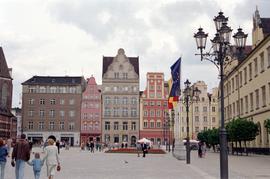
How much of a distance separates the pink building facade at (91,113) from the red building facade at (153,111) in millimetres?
11000

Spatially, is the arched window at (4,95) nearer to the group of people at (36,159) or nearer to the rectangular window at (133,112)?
the rectangular window at (133,112)

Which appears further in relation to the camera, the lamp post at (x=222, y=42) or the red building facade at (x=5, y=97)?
the red building facade at (x=5, y=97)

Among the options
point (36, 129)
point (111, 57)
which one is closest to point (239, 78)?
point (111, 57)

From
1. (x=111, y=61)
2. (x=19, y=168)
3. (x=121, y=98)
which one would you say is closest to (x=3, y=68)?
(x=111, y=61)

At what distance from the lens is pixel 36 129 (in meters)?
106

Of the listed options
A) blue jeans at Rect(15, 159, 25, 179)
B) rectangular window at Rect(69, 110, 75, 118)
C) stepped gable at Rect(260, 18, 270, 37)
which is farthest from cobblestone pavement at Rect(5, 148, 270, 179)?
rectangular window at Rect(69, 110, 75, 118)

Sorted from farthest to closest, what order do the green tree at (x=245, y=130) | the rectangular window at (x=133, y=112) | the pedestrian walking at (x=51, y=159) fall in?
the rectangular window at (x=133, y=112) → the green tree at (x=245, y=130) → the pedestrian walking at (x=51, y=159)

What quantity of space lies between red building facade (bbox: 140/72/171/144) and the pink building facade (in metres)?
11.0

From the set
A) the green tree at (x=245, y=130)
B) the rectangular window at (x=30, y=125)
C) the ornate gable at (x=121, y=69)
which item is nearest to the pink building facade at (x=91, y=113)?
the ornate gable at (x=121, y=69)

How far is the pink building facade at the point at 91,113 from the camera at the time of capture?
106431mm

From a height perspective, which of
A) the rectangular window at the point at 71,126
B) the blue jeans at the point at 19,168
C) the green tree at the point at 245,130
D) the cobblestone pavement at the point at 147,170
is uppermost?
the rectangular window at the point at 71,126

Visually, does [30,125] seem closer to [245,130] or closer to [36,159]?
[245,130]

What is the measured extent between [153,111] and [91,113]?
15666 millimetres

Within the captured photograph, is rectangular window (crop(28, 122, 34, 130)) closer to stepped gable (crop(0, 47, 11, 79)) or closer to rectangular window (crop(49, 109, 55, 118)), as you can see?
rectangular window (crop(49, 109, 55, 118))
